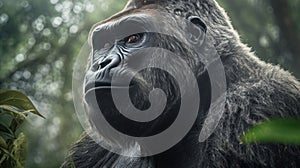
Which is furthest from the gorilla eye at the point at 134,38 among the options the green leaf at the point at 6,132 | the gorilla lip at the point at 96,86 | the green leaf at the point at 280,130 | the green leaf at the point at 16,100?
the green leaf at the point at 280,130

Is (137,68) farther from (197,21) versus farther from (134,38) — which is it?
(197,21)

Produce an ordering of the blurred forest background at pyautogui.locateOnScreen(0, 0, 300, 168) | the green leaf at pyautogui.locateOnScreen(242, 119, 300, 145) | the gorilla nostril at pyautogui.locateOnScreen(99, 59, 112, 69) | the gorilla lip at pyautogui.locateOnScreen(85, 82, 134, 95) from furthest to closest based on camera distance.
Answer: the blurred forest background at pyautogui.locateOnScreen(0, 0, 300, 168), the gorilla nostril at pyautogui.locateOnScreen(99, 59, 112, 69), the gorilla lip at pyautogui.locateOnScreen(85, 82, 134, 95), the green leaf at pyautogui.locateOnScreen(242, 119, 300, 145)

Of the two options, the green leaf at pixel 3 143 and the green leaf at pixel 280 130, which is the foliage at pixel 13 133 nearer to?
the green leaf at pixel 3 143

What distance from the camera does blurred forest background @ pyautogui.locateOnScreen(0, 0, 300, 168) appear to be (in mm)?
8039

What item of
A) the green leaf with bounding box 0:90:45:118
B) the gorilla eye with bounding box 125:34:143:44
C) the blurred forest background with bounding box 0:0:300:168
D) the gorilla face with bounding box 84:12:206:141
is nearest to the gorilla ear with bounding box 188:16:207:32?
the gorilla face with bounding box 84:12:206:141

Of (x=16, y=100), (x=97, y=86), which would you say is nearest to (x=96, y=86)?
(x=97, y=86)

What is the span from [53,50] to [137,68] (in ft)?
19.4

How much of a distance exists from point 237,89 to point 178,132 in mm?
379

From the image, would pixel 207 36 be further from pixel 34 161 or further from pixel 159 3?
pixel 34 161

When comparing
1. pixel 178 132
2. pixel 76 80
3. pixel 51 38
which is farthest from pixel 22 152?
pixel 51 38

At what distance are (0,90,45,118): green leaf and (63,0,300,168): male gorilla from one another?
0.42m

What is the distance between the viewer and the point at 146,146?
9.53 feet

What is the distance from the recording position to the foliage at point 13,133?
7.00ft

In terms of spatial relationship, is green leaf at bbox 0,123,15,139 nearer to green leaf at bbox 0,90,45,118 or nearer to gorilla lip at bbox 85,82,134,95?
green leaf at bbox 0,90,45,118
